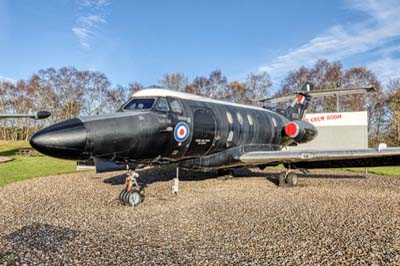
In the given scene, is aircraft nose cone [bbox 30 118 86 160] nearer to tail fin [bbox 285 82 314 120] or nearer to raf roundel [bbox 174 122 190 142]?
raf roundel [bbox 174 122 190 142]

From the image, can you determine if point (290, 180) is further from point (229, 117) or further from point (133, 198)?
point (133, 198)

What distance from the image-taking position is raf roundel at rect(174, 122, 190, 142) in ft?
27.2

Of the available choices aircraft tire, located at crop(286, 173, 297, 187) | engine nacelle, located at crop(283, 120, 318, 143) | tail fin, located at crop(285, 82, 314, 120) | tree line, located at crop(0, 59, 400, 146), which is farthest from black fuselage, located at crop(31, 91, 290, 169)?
tree line, located at crop(0, 59, 400, 146)

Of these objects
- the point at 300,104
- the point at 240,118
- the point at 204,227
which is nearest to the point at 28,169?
the point at 240,118

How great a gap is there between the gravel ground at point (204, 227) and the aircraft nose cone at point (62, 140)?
57.8 inches

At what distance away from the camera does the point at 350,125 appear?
859 inches

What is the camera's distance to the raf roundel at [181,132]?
8.29 meters

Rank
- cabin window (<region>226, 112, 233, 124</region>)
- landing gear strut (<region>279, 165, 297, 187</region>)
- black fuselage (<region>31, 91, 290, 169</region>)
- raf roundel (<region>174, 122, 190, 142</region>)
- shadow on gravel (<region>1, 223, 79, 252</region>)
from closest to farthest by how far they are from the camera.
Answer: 1. shadow on gravel (<region>1, 223, 79, 252</region>)
2. black fuselage (<region>31, 91, 290, 169</region>)
3. raf roundel (<region>174, 122, 190, 142</region>)
4. cabin window (<region>226, 112, 233, 124</region>)
5. landing gear strut (<region>279, 165, 297, 187</region>)

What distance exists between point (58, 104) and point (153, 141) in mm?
45309

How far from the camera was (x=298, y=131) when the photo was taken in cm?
1395

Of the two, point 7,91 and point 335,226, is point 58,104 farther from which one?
point 335,226

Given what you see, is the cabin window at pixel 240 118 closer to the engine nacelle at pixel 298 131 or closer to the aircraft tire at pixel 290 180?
the aircraft tire at pixel 290 180

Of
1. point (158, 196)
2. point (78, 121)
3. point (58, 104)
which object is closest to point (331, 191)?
point (158, 196)

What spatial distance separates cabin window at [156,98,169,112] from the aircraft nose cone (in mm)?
2233
